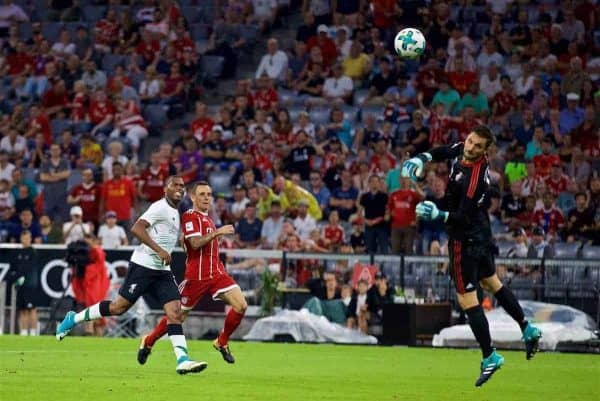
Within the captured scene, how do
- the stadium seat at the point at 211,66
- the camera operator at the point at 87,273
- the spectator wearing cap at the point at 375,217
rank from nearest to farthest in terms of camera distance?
1. the camera operator at the point at 87,273
2. the spectator wearing cap at the point at 375,217
3. the stadium seat at the point at 211,66

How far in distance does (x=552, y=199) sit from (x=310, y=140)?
522cm

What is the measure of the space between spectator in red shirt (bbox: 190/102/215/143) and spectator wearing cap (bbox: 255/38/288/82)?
1.55 m

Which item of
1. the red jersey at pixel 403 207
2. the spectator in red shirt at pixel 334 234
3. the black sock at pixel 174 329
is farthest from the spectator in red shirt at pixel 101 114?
the black sock at pixel 174 329

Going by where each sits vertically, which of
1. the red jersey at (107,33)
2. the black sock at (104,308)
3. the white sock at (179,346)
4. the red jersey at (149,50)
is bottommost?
the white sock at (179,346)

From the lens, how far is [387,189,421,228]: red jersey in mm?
24859

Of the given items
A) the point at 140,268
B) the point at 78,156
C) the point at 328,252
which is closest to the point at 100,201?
the point at 78,156

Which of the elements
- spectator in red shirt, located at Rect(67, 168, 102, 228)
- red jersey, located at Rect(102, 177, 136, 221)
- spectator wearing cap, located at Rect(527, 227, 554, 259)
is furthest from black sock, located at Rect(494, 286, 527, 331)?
spectator in red shirt, located at Rect(67, 168, 102, 228)

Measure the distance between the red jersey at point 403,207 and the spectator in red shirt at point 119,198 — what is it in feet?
17.5

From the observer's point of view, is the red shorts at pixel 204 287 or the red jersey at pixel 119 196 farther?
the red jersey at pixel 119 196

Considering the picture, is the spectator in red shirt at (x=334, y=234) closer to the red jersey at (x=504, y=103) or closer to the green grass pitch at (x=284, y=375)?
the green grass pitch at (x=284, y=375)

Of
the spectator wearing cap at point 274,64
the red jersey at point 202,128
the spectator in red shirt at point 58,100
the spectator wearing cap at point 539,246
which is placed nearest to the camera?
the spectator wearing cap at point 539,246

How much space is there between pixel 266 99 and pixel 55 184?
→ 15.3 ft

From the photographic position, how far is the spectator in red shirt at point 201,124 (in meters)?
29.2

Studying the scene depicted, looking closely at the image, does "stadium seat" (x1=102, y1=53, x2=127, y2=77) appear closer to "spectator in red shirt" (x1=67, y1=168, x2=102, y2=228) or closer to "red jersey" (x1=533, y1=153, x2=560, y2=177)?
"spectator in red shirt" (x1=67, y1=168, x2=102, y2=228)
